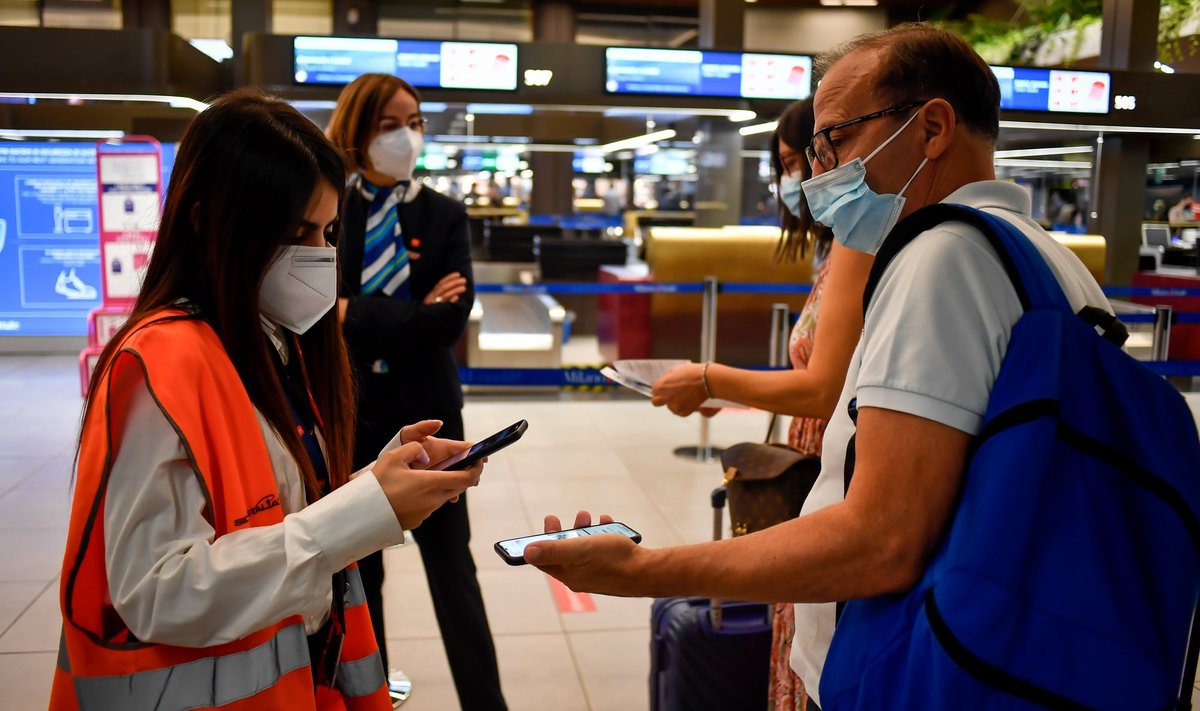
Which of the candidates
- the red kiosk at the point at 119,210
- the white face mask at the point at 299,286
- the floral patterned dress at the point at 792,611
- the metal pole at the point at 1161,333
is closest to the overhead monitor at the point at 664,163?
the red kiosk at the point at 119,210

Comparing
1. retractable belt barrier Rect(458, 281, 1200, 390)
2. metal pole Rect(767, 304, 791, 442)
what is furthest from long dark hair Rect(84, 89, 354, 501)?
metal pole Rect(767, 304, 791, 442)

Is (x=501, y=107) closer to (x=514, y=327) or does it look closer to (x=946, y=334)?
(x=514, y=327)

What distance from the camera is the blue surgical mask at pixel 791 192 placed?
7.95ft

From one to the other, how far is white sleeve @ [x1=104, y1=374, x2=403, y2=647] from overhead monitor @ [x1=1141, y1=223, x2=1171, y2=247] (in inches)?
497

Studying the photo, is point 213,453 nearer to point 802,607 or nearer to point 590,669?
point 802,607

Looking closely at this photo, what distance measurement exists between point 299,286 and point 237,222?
0.16m

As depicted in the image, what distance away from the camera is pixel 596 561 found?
1120mm

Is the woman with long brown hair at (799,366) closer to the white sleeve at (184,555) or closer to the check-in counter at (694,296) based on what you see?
the white sleeve at (184,555)

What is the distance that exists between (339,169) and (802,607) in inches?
38.8

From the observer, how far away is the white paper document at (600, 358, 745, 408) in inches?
96.0

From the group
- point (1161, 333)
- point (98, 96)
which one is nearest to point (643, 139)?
point (98, 96)

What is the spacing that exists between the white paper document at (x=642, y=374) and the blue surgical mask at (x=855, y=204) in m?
1.05

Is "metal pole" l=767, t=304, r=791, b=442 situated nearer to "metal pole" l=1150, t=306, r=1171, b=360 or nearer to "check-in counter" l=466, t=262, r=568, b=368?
Result: "check-in counter" l=466, t=262, r=568, b=368

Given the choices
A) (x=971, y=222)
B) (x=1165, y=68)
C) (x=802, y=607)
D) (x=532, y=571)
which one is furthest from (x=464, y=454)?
(x=1165, y=68)
